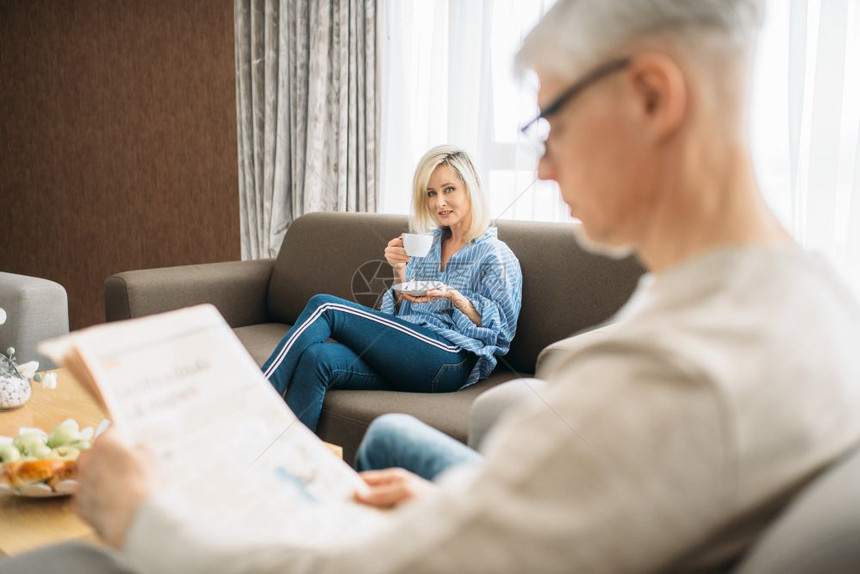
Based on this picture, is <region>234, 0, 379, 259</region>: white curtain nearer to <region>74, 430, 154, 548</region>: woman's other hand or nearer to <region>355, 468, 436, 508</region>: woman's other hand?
<region>355, 468, 436, 508</region>: woman's other hand

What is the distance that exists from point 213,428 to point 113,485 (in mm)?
108

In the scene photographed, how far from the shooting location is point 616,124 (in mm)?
470

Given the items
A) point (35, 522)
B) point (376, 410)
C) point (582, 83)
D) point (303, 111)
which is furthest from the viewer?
point (303, 111)

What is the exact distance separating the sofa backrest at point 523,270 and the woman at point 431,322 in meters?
0.06

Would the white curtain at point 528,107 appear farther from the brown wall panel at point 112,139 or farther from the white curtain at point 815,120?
the brown wall panel at point 112,139

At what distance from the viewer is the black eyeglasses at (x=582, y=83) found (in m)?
0.46

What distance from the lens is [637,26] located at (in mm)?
461

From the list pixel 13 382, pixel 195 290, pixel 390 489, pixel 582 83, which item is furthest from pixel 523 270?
pixel 582 83

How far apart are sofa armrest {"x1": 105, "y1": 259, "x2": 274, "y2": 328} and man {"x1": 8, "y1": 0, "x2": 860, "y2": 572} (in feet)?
6.30

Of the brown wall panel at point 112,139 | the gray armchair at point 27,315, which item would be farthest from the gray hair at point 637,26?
the brown wall panel at point 112,139

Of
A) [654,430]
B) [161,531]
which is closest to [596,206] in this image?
[654,430]

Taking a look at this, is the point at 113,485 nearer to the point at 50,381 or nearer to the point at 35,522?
the point at 35,522

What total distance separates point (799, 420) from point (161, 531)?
0.41 meters

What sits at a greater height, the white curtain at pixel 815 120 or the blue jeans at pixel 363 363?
the white curtain at pixel 815 120
